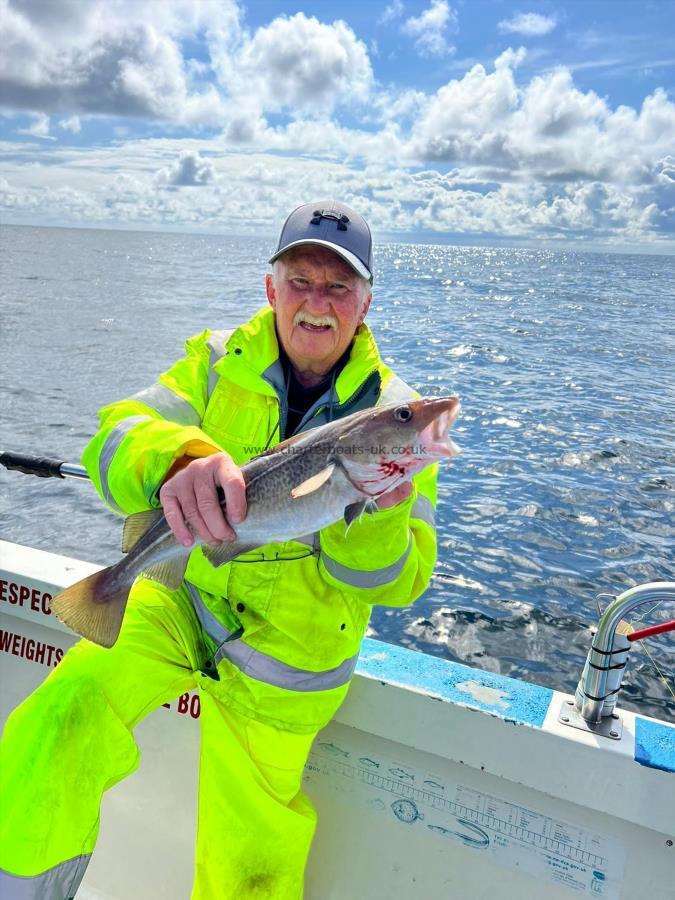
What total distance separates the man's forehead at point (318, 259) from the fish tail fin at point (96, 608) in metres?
1.66

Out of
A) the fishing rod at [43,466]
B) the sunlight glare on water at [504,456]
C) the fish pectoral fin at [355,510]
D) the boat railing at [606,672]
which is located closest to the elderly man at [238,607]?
the fish pectoral fin at [355,510]

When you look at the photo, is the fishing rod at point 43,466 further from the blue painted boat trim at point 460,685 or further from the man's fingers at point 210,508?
the blue painted boat trim at point 460,685

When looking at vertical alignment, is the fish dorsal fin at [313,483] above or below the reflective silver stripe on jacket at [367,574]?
above

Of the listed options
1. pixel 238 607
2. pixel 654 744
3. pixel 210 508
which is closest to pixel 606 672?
pixel 654 744

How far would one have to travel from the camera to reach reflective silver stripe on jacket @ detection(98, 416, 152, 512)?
2.95m

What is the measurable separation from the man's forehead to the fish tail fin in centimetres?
166

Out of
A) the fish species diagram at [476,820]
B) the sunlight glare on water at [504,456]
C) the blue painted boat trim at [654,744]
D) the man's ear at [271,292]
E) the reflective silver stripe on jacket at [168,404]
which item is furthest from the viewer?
the sunlight glare on water at [504,456]

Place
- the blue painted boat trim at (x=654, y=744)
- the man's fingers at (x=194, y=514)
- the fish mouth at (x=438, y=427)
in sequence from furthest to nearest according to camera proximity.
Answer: the blue painted boat trim at (x=654, y=744) < the man's fingers at (x=194, y=514) < the fish mouth at (x=438, y=427)

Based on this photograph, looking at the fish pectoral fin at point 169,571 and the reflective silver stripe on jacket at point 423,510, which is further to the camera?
the reflective silver stripe on jacket at point 423,510

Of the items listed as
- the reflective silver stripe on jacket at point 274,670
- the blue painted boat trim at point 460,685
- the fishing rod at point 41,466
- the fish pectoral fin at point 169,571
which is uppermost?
the fish pectoral fin at point 169,571

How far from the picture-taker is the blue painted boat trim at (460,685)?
10.7ft

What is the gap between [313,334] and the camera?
3.46 metres

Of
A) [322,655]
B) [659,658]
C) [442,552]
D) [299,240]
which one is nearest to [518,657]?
[659,658]

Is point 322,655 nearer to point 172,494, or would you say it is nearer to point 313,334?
point 172,494
